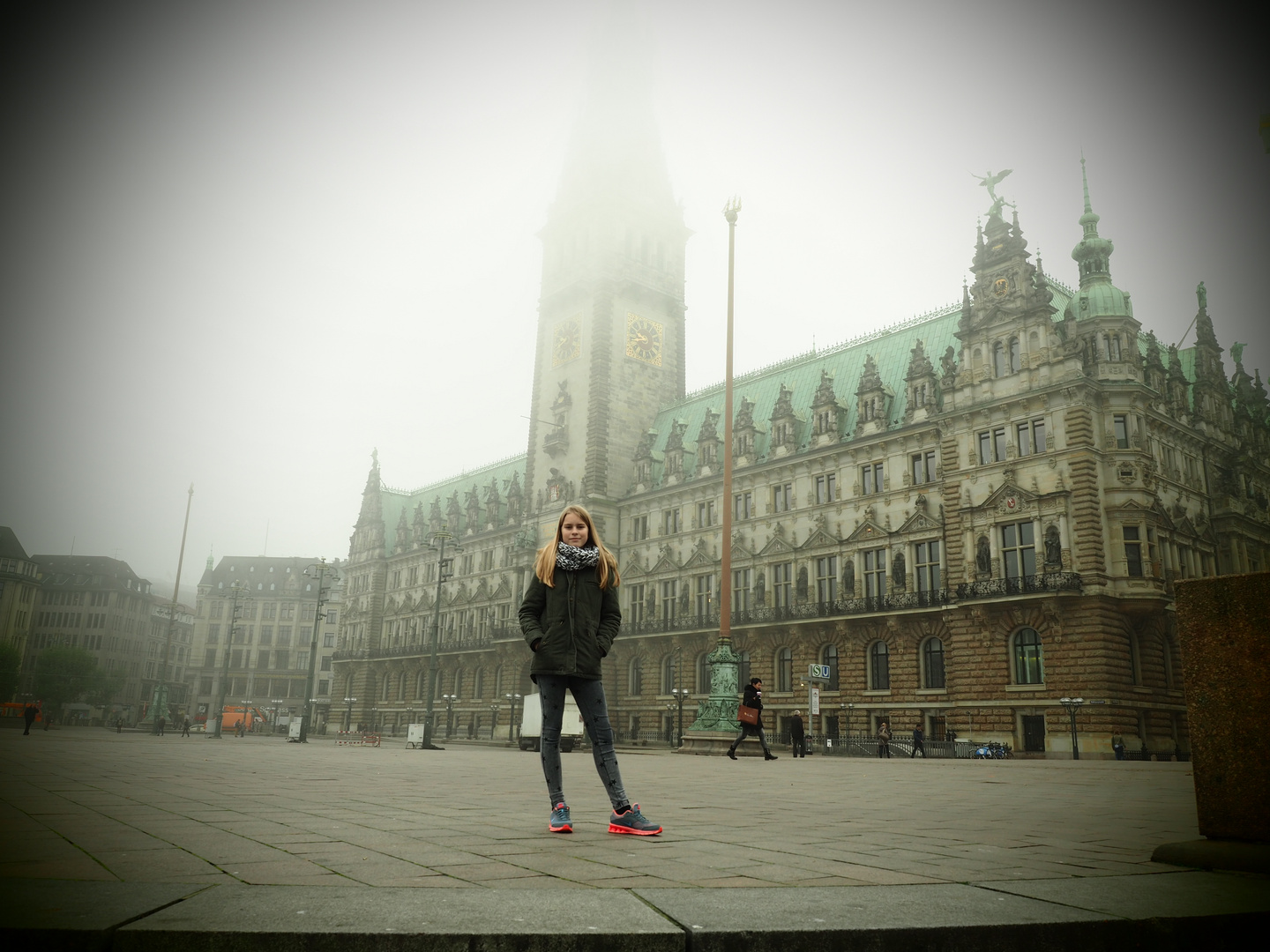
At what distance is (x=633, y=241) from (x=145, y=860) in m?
69.7

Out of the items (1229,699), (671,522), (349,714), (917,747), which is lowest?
(349,714)

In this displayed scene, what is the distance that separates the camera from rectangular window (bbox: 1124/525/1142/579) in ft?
127

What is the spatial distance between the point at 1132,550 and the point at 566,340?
42999mm

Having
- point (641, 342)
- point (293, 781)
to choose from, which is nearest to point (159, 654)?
point (641, 342)

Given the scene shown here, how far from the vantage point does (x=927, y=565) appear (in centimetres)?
4506

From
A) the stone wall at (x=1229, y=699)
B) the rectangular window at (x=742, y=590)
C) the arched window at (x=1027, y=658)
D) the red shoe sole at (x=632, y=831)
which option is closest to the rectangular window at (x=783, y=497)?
the rectangular window at (x=742, y=590)

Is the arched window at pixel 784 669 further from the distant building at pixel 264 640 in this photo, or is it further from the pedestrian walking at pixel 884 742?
the distant building at pixel 264 640

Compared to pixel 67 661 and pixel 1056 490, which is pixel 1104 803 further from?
pixel 67 661

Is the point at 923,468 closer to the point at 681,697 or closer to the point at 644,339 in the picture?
the point at 681,697

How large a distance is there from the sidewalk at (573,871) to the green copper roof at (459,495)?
2728 inches

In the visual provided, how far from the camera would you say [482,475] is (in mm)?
93688

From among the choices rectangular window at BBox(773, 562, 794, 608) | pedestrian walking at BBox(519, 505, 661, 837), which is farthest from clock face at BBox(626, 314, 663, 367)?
pedestrian walking at BBox(519, 505, 661, 837)

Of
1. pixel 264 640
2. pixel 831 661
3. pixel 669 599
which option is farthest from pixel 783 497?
pixel 264 640

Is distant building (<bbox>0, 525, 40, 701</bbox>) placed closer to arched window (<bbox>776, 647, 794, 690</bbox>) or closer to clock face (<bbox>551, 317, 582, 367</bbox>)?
arched window (<bbox>776, 647, 794, 690</bbox>)
